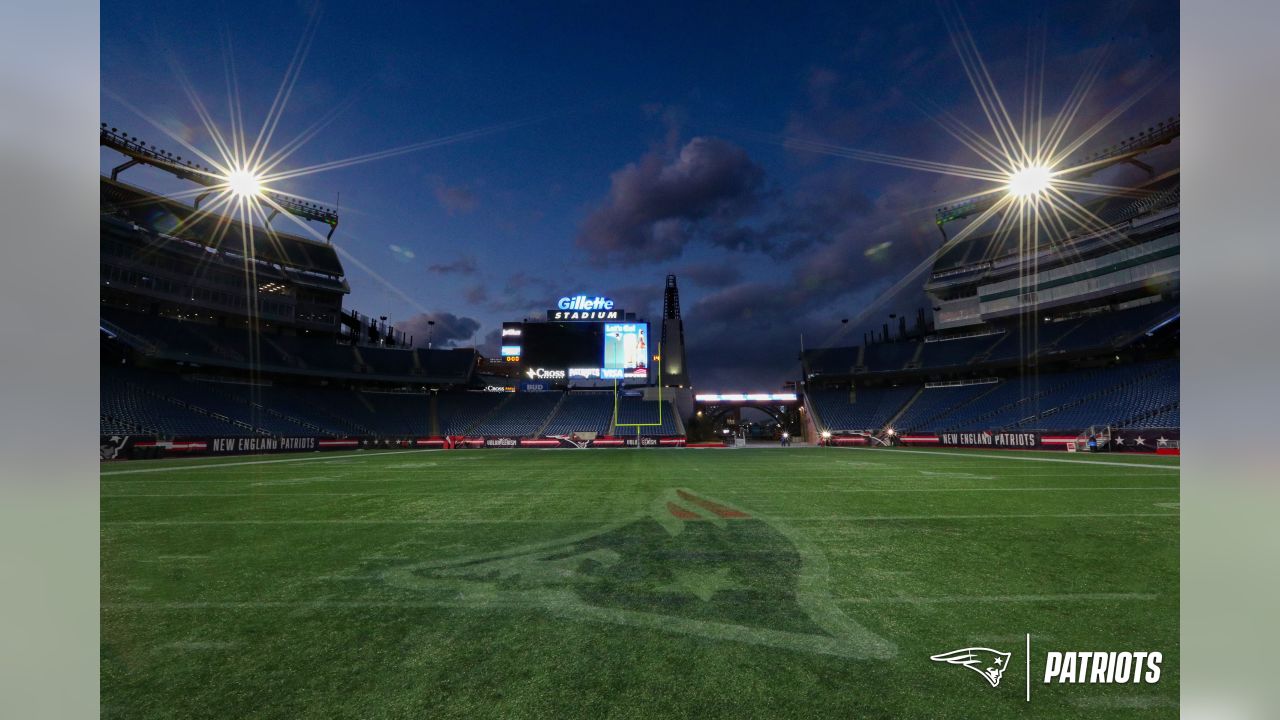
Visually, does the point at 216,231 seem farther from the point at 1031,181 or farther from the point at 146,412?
the point at 1031,181

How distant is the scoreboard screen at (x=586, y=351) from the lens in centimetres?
3775

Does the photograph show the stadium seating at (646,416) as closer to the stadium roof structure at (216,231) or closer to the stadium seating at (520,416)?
the stadium seating at (520,416)

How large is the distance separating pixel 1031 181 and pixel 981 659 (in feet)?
125

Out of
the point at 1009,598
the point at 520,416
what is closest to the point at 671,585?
the point at 1009,598

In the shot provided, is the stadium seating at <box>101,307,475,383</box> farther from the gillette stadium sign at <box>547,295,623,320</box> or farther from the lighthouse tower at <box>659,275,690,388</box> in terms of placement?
the lighthouse tower at <box>659,275,690,388</box>

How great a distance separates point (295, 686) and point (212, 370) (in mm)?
38774

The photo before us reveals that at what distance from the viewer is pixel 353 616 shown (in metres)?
3.32

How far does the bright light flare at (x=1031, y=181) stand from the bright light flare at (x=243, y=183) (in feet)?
142

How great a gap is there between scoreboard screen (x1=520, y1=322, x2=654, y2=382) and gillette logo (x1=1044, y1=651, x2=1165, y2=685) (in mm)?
34957

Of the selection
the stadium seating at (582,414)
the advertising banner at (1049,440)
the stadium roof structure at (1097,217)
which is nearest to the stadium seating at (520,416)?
the stadium seating at (582,414)

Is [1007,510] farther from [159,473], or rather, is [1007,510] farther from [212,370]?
[212,370]

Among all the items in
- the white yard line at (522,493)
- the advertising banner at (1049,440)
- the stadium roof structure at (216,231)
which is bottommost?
the advertising banner at (1049,440)

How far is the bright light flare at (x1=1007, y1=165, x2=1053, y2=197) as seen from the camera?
29.8 meters
